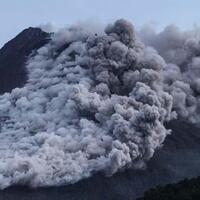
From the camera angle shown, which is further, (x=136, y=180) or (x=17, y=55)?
(x=17, y=55)

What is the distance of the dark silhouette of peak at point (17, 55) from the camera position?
4191 inches

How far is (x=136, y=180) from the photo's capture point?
77.5 metres

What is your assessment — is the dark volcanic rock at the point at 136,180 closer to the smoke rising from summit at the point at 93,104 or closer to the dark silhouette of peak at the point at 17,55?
the smoke rising from summit at the point at 93,104

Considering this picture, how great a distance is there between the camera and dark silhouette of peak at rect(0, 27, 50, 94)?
106463 mm

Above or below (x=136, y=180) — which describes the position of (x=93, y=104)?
above

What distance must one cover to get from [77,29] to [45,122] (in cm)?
2797

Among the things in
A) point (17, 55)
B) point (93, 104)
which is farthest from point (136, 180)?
point (17, 55)

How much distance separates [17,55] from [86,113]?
30.2m

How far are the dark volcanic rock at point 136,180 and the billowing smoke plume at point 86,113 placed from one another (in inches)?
46.7

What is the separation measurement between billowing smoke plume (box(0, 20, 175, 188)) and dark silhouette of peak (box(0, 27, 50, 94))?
2.88 m

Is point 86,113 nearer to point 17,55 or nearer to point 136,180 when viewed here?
point 136,180

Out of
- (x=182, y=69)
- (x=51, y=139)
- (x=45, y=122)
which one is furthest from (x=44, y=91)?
(x=182, y=69)

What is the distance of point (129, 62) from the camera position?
94.4 m

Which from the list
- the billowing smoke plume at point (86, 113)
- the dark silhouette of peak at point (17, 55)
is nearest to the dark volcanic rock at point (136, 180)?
the billowing smoke plume at point (86, 113)
